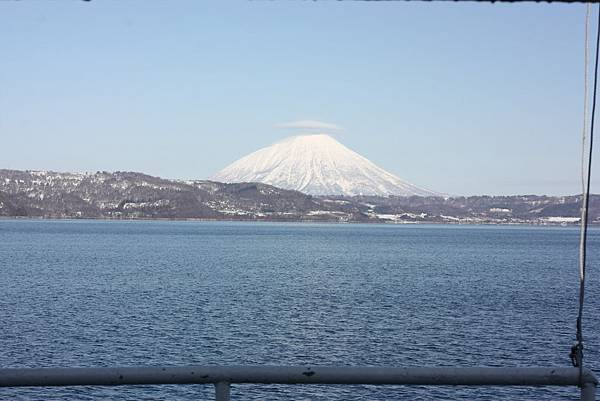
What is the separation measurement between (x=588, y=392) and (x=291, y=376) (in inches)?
72.0

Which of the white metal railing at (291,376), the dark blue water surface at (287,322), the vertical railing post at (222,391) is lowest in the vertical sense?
the dark blue water surface at (287,322)

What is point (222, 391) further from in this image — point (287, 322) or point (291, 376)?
point (287, 322)

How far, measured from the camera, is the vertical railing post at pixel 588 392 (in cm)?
444

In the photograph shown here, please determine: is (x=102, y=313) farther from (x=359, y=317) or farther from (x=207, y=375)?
(x=207, y=375)

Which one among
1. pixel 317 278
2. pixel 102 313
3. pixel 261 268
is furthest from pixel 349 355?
pixel 261 268

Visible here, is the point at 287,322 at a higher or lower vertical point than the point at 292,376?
lower

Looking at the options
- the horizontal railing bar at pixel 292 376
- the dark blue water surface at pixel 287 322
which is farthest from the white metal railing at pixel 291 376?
the dark blue water surface at pixel 287 322

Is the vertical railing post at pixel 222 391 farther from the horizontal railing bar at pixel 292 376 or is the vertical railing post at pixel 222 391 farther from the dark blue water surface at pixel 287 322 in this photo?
the dark blue water surface at pixel 287 322

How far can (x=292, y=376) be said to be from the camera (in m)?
4.36

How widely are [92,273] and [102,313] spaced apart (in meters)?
39.0

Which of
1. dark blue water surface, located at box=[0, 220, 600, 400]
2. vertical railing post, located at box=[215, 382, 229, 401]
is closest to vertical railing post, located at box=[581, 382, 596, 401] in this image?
vertical railing post, located at box=[215, 382, 229, 401]

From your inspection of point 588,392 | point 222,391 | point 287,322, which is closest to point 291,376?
point 222,391

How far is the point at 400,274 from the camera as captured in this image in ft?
299

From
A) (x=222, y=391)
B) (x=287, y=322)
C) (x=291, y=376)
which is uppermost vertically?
(x=291, y=376)
